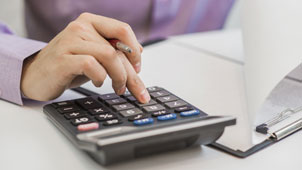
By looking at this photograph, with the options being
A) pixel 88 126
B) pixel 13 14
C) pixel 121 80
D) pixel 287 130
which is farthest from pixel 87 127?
pixel 13 14

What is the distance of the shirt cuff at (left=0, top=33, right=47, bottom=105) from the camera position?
57 cm

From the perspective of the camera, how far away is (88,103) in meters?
0.49

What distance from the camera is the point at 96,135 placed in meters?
0.39

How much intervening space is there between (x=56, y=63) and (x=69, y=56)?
25 mm

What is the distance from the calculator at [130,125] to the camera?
380 millimetres

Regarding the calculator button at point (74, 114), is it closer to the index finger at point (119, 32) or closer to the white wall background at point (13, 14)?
the index finger at point (119, 32)

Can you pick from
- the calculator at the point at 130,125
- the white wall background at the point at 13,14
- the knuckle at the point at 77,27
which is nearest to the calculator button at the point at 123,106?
the calculator at the point at 130,125

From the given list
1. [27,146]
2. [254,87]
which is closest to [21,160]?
[27,146]

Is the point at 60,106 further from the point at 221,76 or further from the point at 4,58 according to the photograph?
the point at 221,76

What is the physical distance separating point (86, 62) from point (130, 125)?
99mm

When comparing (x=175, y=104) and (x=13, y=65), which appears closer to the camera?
(x=175, y=104)

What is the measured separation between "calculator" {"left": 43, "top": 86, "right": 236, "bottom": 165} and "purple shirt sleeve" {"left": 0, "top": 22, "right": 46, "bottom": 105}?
3.8 inches

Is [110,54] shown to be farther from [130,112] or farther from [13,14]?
[13,14]

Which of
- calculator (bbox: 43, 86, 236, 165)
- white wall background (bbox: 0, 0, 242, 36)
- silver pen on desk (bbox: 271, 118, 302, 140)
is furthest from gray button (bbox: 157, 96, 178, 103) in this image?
white wall background (bbox: 0, 0, 242, 36)
